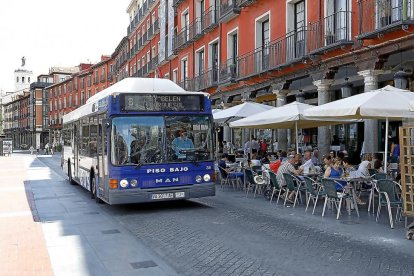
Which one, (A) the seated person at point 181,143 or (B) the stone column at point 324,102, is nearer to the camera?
(A) the seated person at point 181,143

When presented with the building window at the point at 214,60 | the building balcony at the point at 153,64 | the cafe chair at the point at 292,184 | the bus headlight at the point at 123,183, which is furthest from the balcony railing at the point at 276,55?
the building balcony at the point at 153,64

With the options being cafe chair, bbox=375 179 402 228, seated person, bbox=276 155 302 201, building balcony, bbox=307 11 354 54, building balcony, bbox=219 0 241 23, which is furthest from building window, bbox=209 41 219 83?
cafe chair, bbox=375 179 402 228

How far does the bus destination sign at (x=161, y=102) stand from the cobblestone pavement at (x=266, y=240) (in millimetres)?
2281

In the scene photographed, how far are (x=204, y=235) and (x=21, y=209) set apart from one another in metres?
5.45

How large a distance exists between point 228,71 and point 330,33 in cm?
923

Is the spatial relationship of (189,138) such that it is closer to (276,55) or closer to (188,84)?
(276,55)

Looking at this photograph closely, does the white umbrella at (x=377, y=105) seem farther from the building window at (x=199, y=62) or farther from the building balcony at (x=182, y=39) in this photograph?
the building balcony at (x=182, y=39)

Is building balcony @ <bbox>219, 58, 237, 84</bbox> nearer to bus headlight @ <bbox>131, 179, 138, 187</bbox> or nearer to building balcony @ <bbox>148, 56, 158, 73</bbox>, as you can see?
bus headlight @ <bbox>131, 179, 138, 187</bbox>

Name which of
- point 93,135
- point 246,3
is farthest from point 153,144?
point 246,3

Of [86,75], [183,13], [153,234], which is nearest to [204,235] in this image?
[153,234]

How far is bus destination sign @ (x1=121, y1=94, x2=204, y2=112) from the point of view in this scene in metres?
9.59

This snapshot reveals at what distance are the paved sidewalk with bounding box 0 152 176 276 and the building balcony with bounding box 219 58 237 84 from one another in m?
12.8

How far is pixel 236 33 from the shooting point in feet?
78.7

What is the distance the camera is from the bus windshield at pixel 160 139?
941 centimetres
